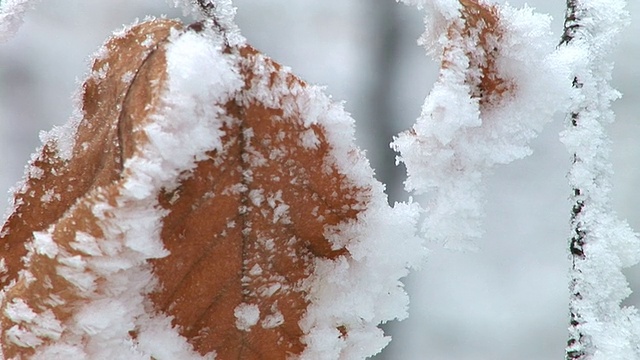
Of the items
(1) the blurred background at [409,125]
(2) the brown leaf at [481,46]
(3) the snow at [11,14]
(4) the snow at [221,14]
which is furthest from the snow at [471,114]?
(1) the blurred background at [409,125]

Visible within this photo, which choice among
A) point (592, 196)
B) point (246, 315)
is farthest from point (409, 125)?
Answer: point (246, 315)

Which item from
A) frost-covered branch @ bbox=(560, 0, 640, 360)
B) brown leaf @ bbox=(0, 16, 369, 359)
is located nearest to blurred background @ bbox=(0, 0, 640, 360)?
frost-covered branch @ bbox=(560, 0, 640, 360)

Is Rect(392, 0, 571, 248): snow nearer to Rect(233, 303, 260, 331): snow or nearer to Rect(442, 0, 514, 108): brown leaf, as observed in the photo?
Rect(442, 0, 514, 108): brown leaf

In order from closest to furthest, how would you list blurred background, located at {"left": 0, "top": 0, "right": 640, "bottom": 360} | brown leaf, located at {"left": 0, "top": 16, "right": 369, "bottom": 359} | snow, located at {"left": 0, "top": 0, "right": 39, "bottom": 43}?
brown leaf, located at {"left": 0, "top": 16, "right": 369, "bottom": 359}
snow, located at {"left": 0, "top": 0, "right": 39, "bottom": 43}
blurred background, located at {"left": 0, "top": 0, "right": 640, "bottom": 360}

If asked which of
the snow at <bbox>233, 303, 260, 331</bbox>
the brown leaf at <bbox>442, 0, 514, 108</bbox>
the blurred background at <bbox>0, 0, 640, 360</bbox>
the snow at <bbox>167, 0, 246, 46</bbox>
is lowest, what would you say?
the snow at <bbox>233, 303, 260, 331</bbox>

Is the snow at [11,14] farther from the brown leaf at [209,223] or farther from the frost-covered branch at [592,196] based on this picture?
the frost-covered branch at [592,196]

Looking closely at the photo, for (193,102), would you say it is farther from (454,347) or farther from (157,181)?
(454,347)

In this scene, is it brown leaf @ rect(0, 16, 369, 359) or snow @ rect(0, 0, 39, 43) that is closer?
brown leaf @ rect(0, 16, 369, 359)
